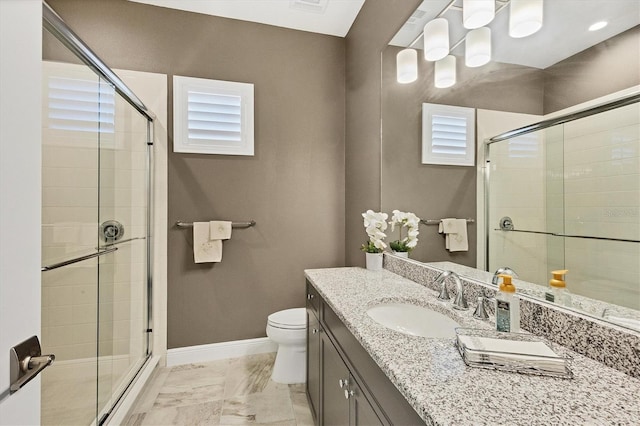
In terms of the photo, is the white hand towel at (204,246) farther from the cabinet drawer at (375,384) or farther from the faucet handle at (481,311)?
the faucet handle at (481,311)

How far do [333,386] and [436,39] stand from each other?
5.63 ft

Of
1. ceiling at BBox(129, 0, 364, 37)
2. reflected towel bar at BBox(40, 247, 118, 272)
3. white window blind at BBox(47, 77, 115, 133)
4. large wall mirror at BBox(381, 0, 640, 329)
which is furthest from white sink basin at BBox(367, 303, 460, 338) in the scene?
ceiling at BBox(129, 0, 364, 37)

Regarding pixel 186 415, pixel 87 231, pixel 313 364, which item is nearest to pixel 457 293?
pixel 313 364

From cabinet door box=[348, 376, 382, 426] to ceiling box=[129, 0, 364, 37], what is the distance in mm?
2472

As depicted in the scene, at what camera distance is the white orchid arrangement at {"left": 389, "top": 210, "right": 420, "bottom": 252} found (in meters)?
1.66

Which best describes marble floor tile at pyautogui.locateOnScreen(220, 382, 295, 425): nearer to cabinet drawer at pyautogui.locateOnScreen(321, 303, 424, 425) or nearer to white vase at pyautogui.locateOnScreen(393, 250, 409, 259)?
cabinet drawer at pyautogui.locateOnScreen(321, 303, 424, 425)

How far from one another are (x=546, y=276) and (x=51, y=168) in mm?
1974

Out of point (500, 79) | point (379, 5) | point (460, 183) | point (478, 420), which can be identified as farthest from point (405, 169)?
point (478, 420)

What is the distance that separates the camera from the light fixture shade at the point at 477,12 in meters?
1.19

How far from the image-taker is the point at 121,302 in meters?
1.92

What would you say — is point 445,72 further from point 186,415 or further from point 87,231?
point 186,415

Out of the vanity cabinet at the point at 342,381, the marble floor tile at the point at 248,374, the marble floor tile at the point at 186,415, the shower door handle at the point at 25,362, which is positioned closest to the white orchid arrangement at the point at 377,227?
the vanity cabinet at the point at 342,381

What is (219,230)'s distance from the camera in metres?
2.27

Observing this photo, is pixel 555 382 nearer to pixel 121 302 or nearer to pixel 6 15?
pixel 6 15
